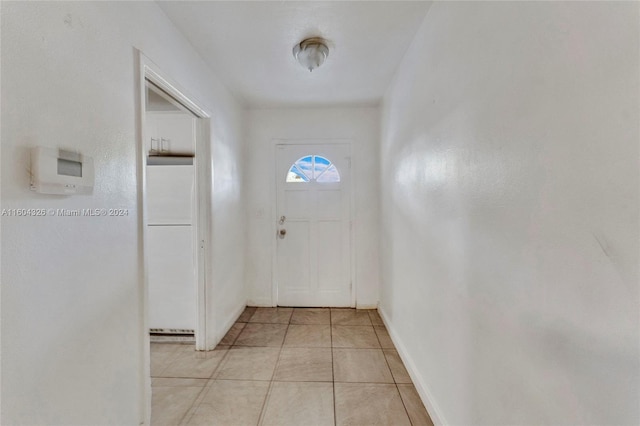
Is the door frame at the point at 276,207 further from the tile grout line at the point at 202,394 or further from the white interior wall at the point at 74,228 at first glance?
the white interior wall at the point at 74,228

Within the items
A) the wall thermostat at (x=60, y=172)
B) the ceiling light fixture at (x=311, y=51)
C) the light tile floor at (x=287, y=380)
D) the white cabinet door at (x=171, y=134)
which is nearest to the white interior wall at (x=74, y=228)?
the wall thermostat at (x=60, y=172)

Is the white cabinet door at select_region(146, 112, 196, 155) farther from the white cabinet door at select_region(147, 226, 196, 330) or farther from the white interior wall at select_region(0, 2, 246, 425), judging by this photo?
the white interior wall at select_region(0, 2, 246, 425)

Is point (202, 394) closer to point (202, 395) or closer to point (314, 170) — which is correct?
point (202, 395)

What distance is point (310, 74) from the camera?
2.31 m

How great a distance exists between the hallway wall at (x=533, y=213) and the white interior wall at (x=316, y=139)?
5.33ft

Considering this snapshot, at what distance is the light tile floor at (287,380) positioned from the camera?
1540 millimetres

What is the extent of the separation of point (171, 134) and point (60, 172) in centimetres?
178

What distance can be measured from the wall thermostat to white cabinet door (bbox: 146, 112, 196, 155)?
61.0 inches

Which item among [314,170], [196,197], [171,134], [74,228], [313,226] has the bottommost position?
[313,226]

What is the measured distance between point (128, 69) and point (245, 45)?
90 centimetres

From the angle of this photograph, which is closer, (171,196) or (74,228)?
(74,228)

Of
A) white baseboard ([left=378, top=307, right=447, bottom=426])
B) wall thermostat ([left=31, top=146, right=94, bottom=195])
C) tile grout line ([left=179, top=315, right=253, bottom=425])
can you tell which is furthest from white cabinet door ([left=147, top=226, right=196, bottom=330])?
white baseboard ([left=378, top=307, right=447, bottom=426])

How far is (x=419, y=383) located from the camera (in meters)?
1.68

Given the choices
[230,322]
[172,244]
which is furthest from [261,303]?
[172,244]
